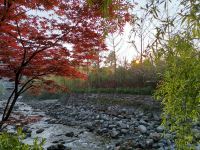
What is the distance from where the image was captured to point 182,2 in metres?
3.96

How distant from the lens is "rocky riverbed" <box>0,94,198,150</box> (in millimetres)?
8648

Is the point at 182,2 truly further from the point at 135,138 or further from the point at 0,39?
the point at 135,138

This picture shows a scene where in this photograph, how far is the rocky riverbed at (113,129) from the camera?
8.65 m

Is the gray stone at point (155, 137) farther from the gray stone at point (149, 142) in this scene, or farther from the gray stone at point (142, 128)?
the gray stone at point (142, 128)

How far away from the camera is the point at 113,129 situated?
10.7 metres

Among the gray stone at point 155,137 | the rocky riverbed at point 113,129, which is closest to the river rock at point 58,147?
the rocky riverbed at point 113,129

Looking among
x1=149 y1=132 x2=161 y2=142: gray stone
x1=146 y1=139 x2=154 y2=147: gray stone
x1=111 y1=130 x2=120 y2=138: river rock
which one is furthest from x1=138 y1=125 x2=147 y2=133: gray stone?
x1=146 y1=139 x2=154 y2=147: gray stone

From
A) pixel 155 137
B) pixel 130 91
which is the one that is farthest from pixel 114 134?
pixel 130 91

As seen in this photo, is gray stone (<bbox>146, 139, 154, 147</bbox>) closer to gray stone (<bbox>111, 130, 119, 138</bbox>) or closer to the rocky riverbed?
the rocky riverbed

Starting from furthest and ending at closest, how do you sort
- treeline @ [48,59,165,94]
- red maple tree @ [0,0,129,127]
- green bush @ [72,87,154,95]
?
1. treeline @ [48,59,165,94]
2. green bush @ [72,87,154,95]
3. red maple tree @ [0,0,129,127]

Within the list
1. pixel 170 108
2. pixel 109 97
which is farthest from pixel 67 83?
pixel 170 108

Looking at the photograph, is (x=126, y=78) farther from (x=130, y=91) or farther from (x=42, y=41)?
(x=42, y=41)

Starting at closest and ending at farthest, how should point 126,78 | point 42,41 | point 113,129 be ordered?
point 42,41
point 113,129
point 126,78

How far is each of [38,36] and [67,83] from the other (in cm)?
A: 2269
